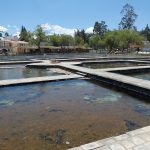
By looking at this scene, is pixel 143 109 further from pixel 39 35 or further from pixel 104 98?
pixel 39 35

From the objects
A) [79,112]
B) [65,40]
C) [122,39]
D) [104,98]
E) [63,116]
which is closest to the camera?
[63,116]

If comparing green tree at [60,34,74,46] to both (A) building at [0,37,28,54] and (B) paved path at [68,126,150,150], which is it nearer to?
(A) building at [0,37,28,54]

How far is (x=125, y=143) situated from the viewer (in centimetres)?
486

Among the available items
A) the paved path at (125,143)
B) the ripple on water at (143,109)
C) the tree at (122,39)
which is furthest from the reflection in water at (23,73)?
the tree at (122,39)

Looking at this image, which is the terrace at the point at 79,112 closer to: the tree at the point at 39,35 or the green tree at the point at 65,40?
the tree at the point at 39,35

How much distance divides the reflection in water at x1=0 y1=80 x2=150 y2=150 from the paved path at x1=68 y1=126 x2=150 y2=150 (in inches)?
31.3

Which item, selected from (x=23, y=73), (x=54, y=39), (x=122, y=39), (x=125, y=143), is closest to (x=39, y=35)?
(x=54, y=39)

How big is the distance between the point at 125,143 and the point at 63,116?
3033 mm

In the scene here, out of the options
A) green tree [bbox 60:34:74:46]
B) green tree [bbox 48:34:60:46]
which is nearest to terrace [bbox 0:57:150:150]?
green tree [bbox 60:34:74:46]

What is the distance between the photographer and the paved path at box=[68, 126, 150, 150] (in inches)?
183

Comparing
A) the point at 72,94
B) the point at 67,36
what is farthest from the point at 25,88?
the point at 67,36

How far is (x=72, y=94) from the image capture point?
10.6 m

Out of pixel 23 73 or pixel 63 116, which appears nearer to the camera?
pixel 63 116

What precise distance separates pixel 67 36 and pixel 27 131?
7136cm
